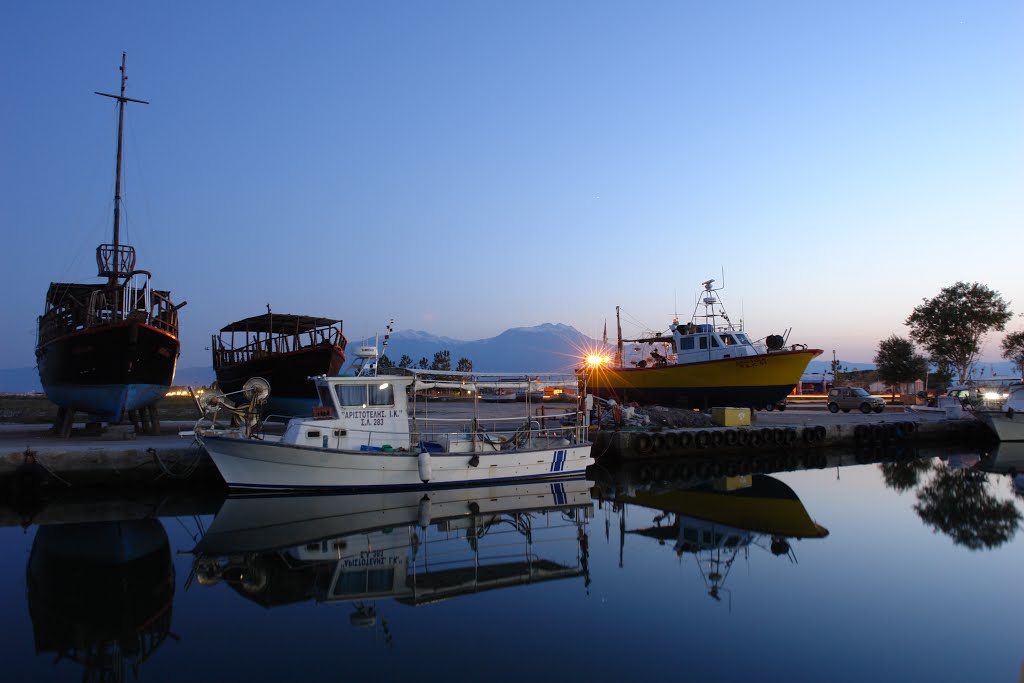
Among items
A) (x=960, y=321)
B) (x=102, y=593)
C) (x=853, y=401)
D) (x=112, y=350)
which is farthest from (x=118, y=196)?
(x=960, y=321)

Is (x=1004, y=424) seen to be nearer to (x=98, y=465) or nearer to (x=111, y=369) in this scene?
(x=98, y=465)

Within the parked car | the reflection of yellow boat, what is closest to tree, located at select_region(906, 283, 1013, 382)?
the parked car

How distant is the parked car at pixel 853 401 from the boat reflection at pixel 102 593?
111ft

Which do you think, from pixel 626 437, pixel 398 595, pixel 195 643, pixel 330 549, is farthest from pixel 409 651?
pixel 626 437

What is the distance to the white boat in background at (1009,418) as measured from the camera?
25766 millimetres

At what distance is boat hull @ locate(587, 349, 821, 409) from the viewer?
25922 millimetres

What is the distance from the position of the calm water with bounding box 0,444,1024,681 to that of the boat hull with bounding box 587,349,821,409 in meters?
11.2

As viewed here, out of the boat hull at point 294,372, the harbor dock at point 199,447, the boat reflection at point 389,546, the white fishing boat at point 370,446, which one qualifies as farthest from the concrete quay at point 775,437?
the boat hull at point 294,372

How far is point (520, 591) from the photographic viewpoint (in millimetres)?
8984

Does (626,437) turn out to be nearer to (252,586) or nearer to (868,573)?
(868,573)

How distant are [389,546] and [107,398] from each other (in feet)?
49.0

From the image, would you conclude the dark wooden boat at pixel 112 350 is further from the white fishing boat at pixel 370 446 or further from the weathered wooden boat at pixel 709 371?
the weathered wooden boat at pixel 709 371

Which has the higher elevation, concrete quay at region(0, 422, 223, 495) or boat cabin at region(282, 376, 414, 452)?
boat cabin at region(282, 376, 414, 452)

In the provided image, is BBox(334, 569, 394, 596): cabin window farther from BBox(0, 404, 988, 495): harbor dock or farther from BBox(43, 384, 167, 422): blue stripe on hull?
BBox(43, 384, 167, 422): blue stripe on hull
